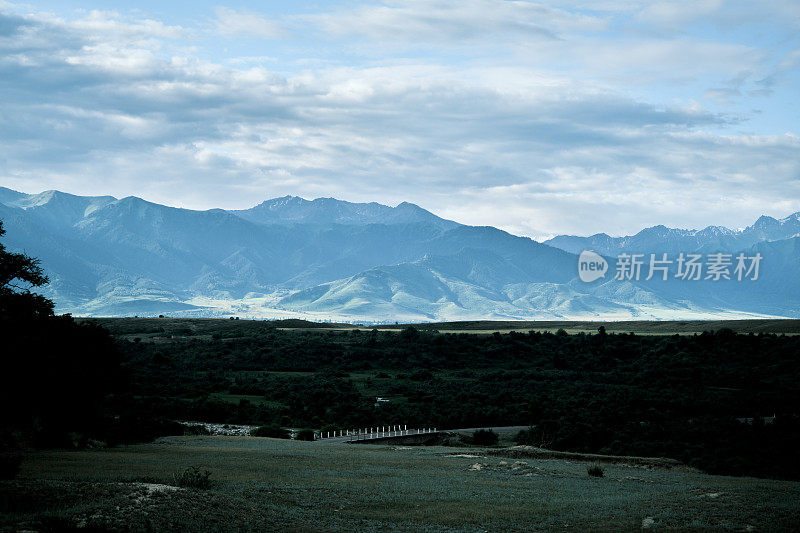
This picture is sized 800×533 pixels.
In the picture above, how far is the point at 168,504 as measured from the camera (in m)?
19.4

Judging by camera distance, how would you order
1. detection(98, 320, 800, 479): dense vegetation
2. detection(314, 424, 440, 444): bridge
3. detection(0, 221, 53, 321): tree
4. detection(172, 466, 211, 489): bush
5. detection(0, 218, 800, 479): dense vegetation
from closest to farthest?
detection(172, 466, 211, 489): bush, detection(0, 218, 800, 479): dense vegetation, detection(0, 221, 53, 321): tree, detection(98, 320, 800, 479): dense vegetation, detection(314, 424, 440, 444): bridge

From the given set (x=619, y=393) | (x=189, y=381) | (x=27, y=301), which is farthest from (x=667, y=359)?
(x=27, y=301)

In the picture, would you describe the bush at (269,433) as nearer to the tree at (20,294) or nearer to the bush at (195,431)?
the bush at (195,431)

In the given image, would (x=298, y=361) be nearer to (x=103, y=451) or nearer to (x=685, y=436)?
(x=685, y=436)

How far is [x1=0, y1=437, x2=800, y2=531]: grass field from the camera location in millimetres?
19156

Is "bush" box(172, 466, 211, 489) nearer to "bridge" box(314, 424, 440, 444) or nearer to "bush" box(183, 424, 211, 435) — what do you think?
"bush" box(183, 424, 211, 435)

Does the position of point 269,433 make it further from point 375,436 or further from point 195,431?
point 375,436

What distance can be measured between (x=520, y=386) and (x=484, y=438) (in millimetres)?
31239

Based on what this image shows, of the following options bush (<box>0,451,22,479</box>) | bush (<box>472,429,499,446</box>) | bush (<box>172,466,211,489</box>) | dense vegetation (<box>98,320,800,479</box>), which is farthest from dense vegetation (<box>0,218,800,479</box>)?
bush (<box>172,466,211,489</box>)

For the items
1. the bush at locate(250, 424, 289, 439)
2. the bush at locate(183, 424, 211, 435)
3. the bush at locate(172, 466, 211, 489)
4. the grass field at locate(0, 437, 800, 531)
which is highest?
the bush at locate(172, 466, 211, 489)

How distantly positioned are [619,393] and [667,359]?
86.1ft

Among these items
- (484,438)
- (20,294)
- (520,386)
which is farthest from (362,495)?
(520,386)

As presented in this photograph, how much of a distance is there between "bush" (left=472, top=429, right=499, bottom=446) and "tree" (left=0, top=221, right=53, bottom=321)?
83.3ft

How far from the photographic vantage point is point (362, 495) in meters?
25.6
